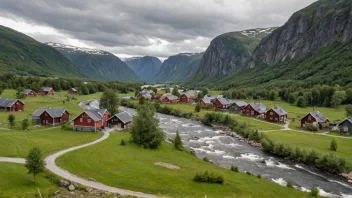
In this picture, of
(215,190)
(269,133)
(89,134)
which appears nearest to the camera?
(215,190)

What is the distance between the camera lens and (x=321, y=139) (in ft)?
247

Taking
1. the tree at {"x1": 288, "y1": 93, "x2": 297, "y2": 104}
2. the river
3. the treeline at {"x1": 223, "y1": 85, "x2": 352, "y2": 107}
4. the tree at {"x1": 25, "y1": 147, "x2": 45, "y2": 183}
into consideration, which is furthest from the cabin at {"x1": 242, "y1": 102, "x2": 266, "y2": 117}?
the tree at {"x1": 25, "y1": 147, "x2": 45, "y2": 183}

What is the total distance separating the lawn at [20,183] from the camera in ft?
99.4

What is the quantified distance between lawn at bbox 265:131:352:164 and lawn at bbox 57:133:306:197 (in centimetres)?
2639

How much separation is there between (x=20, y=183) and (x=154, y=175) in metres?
16.8

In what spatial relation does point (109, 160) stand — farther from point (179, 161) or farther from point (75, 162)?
point (179, 161)

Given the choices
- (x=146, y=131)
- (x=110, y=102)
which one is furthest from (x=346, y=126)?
(x=110, y=102)

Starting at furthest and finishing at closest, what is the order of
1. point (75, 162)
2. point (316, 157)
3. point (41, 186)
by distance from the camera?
point (316, 157)
point (75, 162)
point (41, 186)

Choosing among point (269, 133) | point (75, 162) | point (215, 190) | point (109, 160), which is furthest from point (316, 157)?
point (75, 162)

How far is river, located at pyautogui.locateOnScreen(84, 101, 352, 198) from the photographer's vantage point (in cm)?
4866

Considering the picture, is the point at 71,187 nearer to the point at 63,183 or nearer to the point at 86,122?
the point at 63,183

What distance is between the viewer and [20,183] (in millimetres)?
33500

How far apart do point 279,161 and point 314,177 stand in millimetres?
10079

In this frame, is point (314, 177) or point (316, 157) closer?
point (314, 177)
